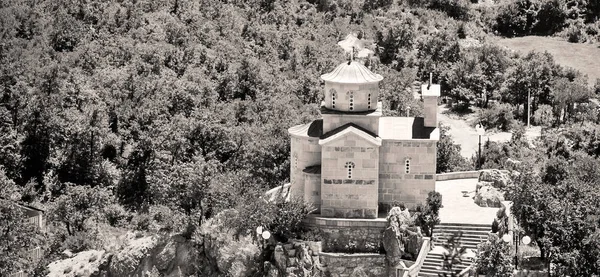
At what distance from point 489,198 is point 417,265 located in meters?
9.21

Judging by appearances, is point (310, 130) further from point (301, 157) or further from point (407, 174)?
point (407, 174)

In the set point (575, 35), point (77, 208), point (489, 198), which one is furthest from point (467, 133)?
point (77, 208)

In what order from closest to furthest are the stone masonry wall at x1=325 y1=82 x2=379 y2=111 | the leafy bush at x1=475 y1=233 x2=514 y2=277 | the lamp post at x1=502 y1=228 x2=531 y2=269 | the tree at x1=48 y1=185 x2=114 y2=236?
the lamp post at x1=502 y1=228 x2=531 y2=269 → the leafy bush at x1=475 y1=233 x2=514 y2=277 → the stone masonry wall at x1=325 y1=82 x2=379 y2=111 → the tree at x1=48 y1=185 x2=114 y2=236

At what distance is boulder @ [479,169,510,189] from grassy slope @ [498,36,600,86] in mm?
37572

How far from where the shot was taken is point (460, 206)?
84.8 meters

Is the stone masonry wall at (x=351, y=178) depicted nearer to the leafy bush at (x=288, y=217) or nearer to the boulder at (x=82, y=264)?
the leafy bush at (x=288, y=217)

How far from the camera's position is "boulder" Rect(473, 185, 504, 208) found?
84.9 metres

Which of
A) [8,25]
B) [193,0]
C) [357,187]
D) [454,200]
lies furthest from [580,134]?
[8,25]

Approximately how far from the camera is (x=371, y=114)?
8244 centimetres

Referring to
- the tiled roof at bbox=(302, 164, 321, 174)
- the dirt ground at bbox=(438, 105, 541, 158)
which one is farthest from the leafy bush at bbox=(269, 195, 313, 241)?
the dirt ground at bbox=(438, 105, 541, 158)

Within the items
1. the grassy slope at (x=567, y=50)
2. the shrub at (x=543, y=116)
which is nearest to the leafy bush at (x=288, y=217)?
the shrub at (x=543, y=116)

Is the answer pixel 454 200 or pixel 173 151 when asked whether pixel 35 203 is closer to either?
pixel 173 151

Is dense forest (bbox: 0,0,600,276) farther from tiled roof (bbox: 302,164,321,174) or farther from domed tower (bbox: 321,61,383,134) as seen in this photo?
domed tower (bbox: 321,61,383,134)

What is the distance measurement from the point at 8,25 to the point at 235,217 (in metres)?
48.1
